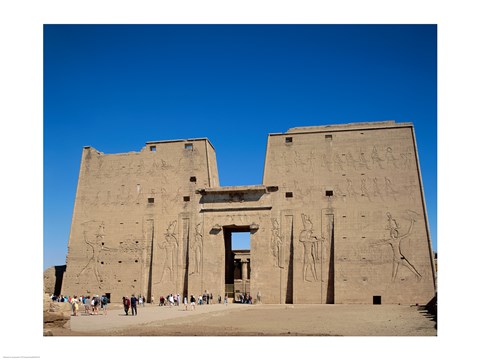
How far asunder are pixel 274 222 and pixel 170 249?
16.8 feet

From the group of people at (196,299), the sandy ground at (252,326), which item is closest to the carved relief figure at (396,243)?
the sandy ground at (252,326)

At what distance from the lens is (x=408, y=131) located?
958 inches

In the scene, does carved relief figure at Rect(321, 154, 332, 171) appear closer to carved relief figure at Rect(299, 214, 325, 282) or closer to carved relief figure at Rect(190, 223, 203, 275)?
carved relief figure at Rect(299, 214, 325, 282)

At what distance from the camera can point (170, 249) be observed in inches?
998

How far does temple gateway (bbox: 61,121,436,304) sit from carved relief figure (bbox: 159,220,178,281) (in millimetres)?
48

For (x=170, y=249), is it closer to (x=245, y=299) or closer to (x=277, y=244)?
(x=245, y=299)

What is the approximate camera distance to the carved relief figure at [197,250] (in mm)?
24714

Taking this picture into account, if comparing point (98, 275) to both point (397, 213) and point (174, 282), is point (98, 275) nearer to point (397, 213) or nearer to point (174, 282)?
point (174, 282)

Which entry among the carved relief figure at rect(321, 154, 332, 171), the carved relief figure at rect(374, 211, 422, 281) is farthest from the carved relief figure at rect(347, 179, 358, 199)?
the carved relief figure at rect(374, 211, 422, 281)

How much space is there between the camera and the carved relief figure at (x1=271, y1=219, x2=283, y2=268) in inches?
945

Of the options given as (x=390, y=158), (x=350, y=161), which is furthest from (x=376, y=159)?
(x=350, y=161)

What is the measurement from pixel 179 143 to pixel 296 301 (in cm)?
952

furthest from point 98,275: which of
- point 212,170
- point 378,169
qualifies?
point 378,169

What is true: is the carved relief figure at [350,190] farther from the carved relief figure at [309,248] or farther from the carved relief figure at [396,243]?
the carved relief figure at [309,248]
